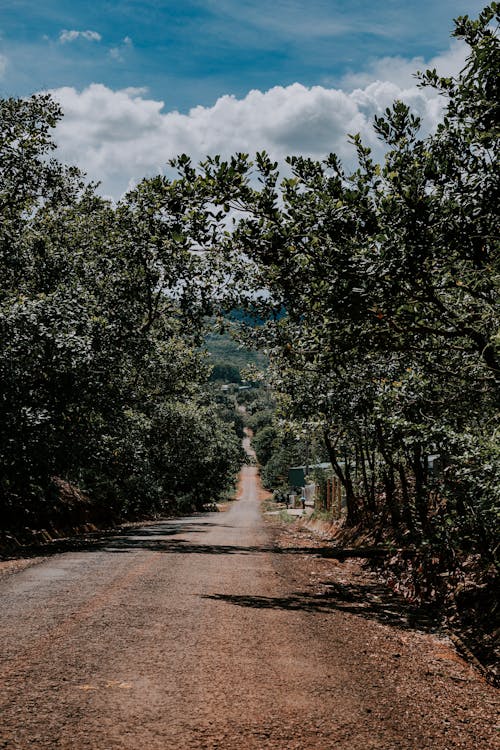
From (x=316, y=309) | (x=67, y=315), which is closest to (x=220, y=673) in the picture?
(x=316, y=309)

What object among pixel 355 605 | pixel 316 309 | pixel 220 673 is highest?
pixel 316 309

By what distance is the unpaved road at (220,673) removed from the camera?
13.8 feet

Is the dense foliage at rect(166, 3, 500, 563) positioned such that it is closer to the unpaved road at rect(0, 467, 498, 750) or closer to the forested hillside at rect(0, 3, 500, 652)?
the forested hillside at rect(0, 3, 500, 652)

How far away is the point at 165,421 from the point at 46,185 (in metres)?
23.6

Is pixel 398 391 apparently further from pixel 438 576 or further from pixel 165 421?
pixel 165 421

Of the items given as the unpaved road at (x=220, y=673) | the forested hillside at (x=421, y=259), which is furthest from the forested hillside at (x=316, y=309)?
the unpaved road at (x=220, y=673)

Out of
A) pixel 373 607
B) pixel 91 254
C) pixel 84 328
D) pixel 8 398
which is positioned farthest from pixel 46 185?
pixel 373 607

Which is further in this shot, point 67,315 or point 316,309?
point 67,315

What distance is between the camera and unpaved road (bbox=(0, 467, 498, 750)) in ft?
13.8

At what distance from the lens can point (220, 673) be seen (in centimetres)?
543

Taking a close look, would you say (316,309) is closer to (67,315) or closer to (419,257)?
(419,257)

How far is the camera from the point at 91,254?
20.1 meters

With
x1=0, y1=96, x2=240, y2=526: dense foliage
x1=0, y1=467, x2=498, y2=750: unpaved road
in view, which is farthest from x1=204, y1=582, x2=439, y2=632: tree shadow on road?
x1=0, y1=96, x2=240, y2=526: dense foliage

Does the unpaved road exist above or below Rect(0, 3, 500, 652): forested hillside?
below
